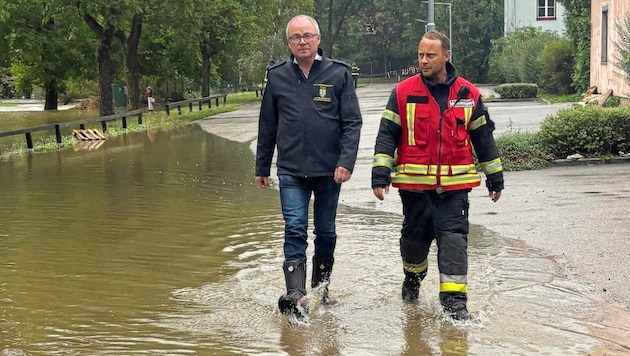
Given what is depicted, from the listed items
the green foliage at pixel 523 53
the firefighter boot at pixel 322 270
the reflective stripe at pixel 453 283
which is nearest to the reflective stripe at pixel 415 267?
the reflective stripe at pixel 453 283

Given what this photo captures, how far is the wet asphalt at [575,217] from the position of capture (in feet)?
20.6

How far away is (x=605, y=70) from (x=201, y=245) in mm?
23342

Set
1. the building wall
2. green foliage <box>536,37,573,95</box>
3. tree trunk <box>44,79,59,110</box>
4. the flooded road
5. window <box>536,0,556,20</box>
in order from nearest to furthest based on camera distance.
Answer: the flooded road < green foliage <box>536,37,573,95</box> < tree trunk <box>44,79,59,110</box> < window <box>536,0,556,20</box> < the building wall

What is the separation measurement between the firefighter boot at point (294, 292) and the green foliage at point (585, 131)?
8.55 meters

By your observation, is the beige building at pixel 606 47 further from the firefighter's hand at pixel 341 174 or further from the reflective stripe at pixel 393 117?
the firefighter's hand at pixel 341 174

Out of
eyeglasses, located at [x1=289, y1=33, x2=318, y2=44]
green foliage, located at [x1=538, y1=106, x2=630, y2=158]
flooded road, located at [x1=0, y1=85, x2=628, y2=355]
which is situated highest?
eyeglasses, located at [x1=289, y1=33, x2=318, y2=44]

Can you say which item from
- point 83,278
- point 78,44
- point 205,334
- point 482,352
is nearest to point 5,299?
point 83,278

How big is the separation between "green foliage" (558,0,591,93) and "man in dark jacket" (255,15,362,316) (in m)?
30.1

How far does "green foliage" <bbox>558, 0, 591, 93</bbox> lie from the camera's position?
3412 centimetres

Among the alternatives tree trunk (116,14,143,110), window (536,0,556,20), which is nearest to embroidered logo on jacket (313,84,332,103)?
tree trunk (116,14,143,110)

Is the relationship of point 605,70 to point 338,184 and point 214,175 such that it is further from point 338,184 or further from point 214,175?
point 338,184

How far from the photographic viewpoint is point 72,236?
905 centimetres

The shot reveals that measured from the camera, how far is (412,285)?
6008mm

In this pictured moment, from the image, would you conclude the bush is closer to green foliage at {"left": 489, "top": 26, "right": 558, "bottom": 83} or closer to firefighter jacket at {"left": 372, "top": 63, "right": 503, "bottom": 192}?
Answer: green foliage at {"left": 489, "top": 26, "right": 558, "bottom": 83}
